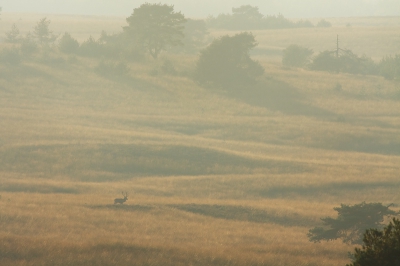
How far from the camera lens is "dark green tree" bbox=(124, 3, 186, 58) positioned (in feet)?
264

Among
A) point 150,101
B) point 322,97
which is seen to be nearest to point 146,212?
point 150,101

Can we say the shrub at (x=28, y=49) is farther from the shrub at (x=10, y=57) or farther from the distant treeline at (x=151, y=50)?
the shrub at (x=10, y=57)

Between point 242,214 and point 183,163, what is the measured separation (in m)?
13.5

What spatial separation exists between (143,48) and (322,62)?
22.1 meters

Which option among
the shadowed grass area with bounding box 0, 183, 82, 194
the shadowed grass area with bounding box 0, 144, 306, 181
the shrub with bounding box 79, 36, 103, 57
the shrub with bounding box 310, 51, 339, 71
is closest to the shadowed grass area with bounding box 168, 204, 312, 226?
the shadowed grass area with bounding box 0, 183, 82, 194

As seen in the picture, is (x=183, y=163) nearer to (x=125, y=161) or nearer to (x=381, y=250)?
(x=125, y=161)

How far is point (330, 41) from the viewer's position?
114750 millimetres

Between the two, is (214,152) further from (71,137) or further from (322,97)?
(322,97)

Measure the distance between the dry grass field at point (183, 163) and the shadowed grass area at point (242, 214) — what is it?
9 centimetres

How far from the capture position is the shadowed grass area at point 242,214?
27688 millimetres

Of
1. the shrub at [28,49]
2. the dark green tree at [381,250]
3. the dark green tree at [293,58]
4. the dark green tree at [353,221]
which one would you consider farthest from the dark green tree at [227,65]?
the dark green tree at [381,250]

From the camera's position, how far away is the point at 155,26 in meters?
80.6

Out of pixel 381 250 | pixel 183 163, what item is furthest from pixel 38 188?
pixel 381 250

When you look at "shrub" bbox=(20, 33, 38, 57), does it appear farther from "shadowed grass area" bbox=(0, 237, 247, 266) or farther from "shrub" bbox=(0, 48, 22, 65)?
"shadowed grass area" bbox=(0, 237, 247, 266)
